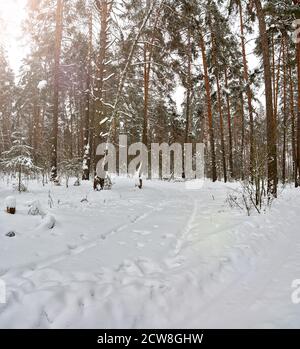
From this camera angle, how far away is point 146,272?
11.9ft

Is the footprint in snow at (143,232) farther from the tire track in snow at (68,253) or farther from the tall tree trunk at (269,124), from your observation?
the tall tree trunk at (269,124)

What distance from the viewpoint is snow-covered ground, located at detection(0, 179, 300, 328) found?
270cm

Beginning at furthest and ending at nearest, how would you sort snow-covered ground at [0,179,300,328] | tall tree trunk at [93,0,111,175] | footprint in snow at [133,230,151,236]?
1. tall tree trunk at [93,0,111,175]
2. footprint in snow at [133,230,151,236]
3. snow-covered ground at [0,179,300,328]

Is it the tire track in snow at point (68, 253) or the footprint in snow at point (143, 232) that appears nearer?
the tire track in snow at point (68, 253)

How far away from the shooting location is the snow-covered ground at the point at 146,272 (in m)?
2.70

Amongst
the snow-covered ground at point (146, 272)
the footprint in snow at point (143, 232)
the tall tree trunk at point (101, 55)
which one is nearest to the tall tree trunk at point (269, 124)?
the snow-covered ground at point (146, 272)

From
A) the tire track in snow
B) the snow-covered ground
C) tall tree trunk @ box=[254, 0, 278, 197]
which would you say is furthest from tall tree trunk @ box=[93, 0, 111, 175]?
tall tree trunk @ box=[254, 0, 278, 197]

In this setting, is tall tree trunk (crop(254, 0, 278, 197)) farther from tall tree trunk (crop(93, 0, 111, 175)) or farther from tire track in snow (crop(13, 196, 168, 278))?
tire track in snow (crop(13, 196, 168, 278))

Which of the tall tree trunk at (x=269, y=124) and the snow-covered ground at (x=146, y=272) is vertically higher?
the tall tree trunk at (x=269, y=124)

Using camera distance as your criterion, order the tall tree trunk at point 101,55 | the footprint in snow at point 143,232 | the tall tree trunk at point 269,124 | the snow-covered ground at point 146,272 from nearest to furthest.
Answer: the snow-covered ground at point 146,272 → the footprint in snow at point 143,232 → the tall tree trunk at point 269,124 → the tall tree trunk at point 101,55

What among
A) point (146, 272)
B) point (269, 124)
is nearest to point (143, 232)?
point (146, 272)

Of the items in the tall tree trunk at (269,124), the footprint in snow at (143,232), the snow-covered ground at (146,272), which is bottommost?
the snow-covered ground at (146,272)

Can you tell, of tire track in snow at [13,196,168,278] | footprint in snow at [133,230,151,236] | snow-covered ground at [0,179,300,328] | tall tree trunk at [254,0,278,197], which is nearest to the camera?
snow-covered ground at [0,179,300,328]

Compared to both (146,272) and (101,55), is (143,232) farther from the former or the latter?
(101,55)
